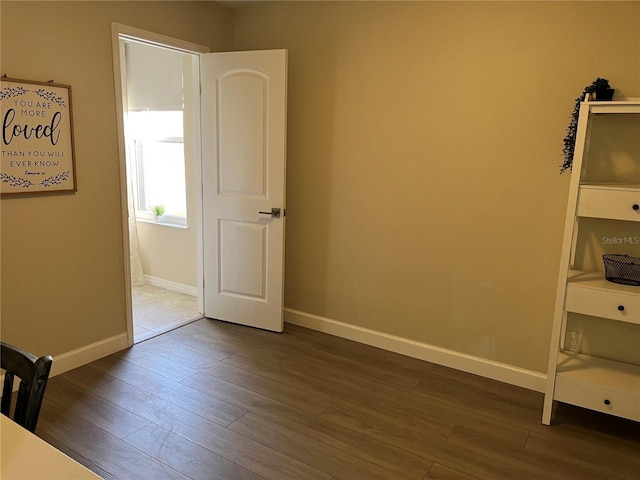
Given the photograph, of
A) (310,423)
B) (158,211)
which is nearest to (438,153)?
(310,423)

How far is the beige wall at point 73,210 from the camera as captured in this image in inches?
101

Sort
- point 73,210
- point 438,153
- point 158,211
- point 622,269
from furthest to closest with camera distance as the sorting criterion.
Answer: point 158,211 < point 438,153 < point 73,210 < point 622,269

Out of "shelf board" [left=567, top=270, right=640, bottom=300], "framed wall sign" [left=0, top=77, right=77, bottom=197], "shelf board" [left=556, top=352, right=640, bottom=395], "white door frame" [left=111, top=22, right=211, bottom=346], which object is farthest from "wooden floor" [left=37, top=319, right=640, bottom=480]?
"framed wall sign" [left=0, top=77, right=77, bottom=197]

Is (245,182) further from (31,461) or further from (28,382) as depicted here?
(31,461)

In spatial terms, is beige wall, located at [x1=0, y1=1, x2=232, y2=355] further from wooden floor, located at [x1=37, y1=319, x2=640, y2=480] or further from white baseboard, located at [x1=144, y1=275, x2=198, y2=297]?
white baseboard, located at [x1=144, y1=275, x2=198, y2=297]

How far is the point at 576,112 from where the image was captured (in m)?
2.44

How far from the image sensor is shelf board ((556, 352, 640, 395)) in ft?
7.78

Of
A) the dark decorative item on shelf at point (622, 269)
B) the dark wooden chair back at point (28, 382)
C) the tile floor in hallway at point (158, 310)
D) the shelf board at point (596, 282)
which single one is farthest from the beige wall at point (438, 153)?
the dark wooden chair back at point (28, 382)

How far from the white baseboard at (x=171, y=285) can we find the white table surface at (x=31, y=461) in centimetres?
343

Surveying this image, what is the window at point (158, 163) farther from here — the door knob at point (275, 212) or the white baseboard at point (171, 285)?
the door knob at point (275, 212)

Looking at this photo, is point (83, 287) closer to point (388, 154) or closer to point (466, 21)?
point (388, 154)

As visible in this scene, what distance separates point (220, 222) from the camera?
3.73m

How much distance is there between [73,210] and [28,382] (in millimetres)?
1808

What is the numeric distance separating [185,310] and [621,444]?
10.8ft
